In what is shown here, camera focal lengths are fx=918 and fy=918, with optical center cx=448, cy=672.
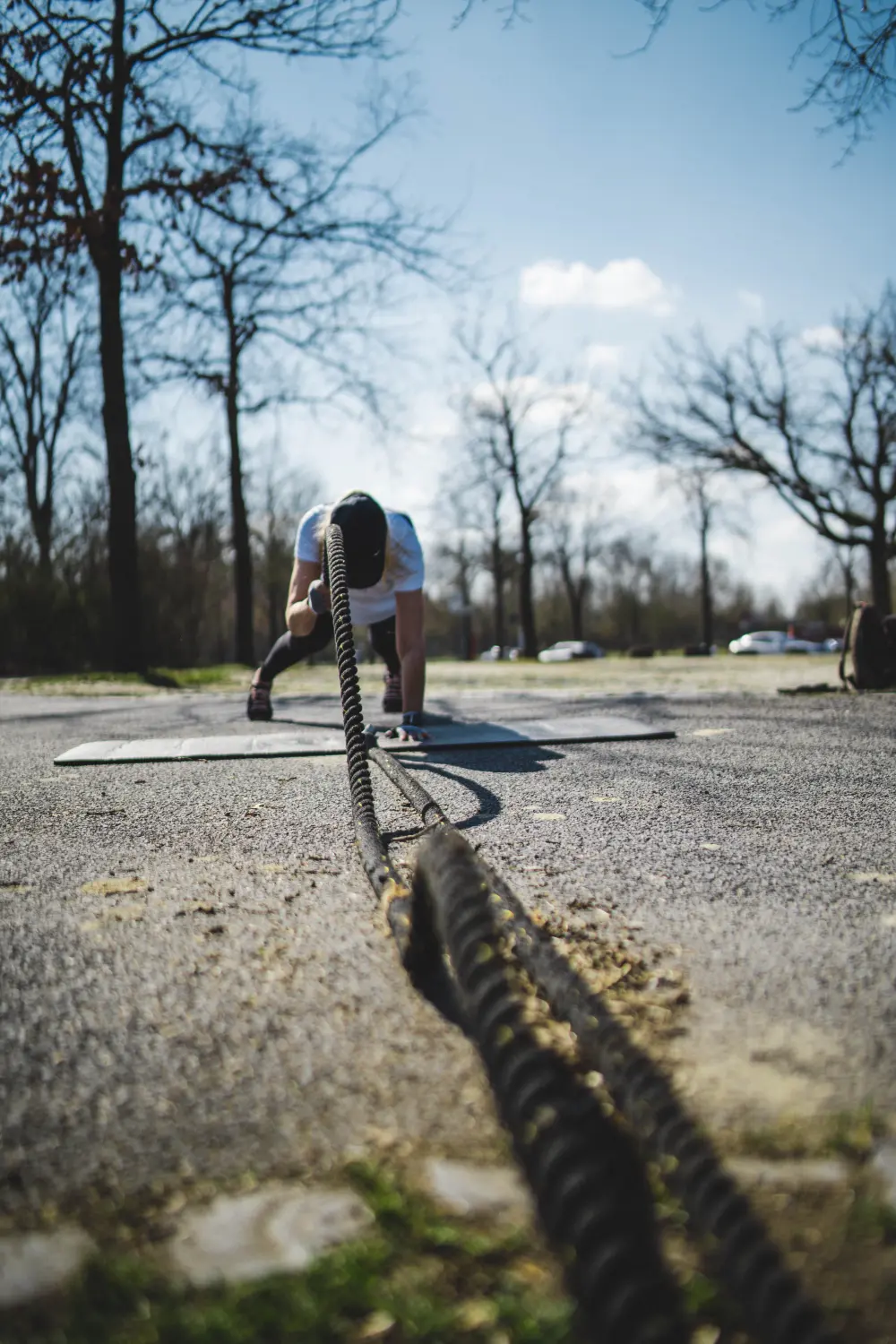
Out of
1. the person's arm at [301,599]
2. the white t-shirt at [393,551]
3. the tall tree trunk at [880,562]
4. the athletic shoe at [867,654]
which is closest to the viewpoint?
the person's arm at [301,599]

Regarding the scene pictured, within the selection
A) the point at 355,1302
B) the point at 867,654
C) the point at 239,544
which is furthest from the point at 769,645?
the point at 355,1302

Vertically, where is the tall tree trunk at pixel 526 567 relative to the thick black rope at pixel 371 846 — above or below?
above

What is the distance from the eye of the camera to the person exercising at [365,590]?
4613mm

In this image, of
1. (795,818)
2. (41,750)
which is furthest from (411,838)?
(41,750)

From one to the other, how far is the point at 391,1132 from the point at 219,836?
5.48 feet

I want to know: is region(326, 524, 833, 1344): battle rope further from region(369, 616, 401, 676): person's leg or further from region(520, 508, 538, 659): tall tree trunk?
region(520, 508, 538, 659): tall tree trunk

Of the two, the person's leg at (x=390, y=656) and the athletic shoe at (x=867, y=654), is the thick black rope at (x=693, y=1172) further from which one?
the athletic shoe at (x=867, y=654)

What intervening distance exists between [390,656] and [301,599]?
62.6 inches

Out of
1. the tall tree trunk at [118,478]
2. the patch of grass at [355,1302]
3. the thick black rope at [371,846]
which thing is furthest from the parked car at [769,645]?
the patch of grass at [355,1302]

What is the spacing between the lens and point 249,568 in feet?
61.7

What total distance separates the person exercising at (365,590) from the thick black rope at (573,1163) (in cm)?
323

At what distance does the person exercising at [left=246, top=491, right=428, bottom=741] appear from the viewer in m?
4.61

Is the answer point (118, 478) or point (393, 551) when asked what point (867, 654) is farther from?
point (118, 478)

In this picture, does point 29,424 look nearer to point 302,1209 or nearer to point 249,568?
point 249,568
